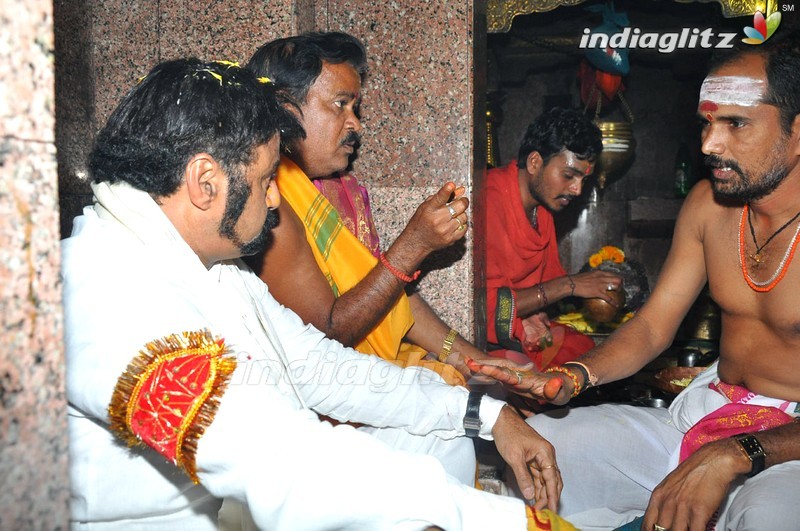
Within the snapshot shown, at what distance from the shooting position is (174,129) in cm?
177

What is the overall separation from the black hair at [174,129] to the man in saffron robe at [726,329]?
1200 mm

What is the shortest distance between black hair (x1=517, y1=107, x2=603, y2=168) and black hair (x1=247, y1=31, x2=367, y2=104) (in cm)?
244

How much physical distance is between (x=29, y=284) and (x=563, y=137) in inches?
177

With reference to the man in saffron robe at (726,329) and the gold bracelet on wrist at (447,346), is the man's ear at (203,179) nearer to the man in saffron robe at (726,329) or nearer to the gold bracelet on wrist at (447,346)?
the man in saffron robe at (726,329)

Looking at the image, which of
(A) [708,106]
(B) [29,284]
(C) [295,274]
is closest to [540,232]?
(A) [708,106]

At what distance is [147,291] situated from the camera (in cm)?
156

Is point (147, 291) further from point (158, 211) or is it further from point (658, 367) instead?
point (658, 367)

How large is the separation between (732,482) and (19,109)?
91.9 inches

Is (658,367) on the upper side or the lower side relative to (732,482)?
lower

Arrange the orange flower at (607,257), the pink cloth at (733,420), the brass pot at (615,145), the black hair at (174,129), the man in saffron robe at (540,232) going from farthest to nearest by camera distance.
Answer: the brass pot at (615,145) < the orange flower at (607,257) < the man in saffron robe at (540,232) < the pink cloth at (733,420) < the black hair at (174,129)

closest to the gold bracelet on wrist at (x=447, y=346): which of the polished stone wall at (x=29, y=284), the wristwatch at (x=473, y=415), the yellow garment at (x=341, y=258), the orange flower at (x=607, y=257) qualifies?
the yellow garment at (x=341, y=258)

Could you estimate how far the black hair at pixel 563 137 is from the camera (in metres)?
5.05

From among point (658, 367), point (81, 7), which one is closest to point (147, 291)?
point (81, 7)

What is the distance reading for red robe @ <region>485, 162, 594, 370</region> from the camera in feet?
14.2
